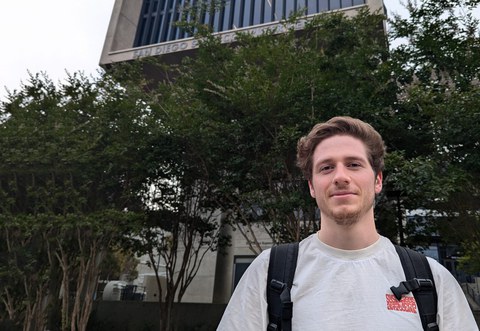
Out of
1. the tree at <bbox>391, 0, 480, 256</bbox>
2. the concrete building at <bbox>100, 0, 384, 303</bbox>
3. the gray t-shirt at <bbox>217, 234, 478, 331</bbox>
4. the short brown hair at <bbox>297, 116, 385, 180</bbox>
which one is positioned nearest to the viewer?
the gray t-shirt at <bbox>217, 234, 478, 331</bbox>

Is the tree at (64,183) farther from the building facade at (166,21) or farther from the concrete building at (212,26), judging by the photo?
the building facade at (166,21)

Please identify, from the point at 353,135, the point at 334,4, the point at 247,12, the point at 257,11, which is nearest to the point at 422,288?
the point at 353,135

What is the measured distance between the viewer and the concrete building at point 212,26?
18.9 meters

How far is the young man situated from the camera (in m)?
1.35

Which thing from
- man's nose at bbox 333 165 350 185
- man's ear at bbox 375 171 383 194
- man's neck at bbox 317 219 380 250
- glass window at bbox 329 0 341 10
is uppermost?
glass window at bbox 329 0 341 10

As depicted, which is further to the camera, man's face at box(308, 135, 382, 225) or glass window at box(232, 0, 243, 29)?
glass window at box(232, 0, 243, 29)

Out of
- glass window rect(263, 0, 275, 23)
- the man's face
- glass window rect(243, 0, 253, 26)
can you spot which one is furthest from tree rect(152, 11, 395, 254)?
glass window rect(243, 0, 253, 26)

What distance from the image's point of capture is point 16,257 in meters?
10.3

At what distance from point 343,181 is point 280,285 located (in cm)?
49

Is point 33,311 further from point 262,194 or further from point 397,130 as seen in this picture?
point 397,130

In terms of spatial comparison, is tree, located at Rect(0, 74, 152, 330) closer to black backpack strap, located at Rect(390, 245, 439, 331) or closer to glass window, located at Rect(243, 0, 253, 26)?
black backpack strap, located at Rect(390, 245, 439, 331)

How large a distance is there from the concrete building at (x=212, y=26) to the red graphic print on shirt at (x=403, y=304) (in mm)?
15230

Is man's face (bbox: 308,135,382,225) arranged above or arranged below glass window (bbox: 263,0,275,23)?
below

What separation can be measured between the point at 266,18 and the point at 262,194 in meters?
24.2
